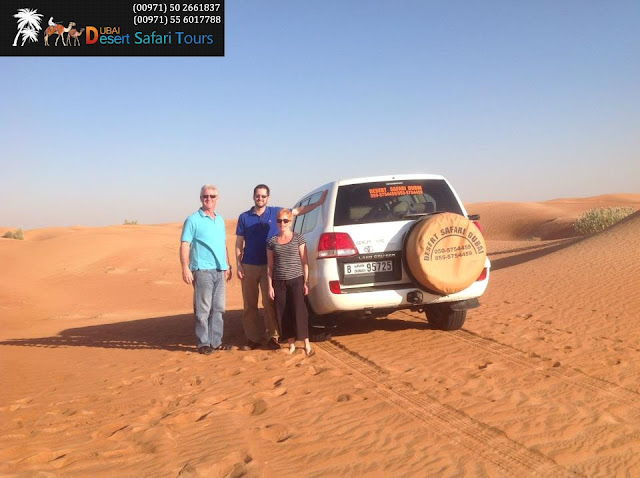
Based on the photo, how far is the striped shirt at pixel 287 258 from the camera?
5949mm

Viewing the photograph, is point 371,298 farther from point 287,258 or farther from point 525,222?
point 525,222

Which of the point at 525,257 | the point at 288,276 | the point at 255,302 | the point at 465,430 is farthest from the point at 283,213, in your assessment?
the point at 525,257

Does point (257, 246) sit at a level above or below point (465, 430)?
above

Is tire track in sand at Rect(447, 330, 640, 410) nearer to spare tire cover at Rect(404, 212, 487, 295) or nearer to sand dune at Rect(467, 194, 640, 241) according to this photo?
spare tire cover at Rect(404, 212, 487, 295)

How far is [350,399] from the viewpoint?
4551 millimetres

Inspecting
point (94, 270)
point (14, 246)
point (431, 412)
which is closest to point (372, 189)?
point (431, 412)

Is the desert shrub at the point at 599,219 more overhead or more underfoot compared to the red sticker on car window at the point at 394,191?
more underfoot

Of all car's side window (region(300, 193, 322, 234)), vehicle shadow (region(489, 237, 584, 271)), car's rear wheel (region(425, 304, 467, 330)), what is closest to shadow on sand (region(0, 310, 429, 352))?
car's rear wheel (region(425, 304, 467, 330))

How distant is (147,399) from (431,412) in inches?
102

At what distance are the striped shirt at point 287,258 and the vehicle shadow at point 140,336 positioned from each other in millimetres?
1746

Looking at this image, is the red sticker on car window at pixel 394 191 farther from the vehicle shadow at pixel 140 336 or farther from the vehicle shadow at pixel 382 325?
the vehicle shadow at pixel 140 336

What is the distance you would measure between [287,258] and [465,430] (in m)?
2.85

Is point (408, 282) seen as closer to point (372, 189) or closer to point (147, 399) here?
point (372, 189)

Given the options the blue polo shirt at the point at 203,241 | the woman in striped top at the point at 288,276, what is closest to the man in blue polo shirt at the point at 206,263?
the blue polo shirt at the point at 203,241
